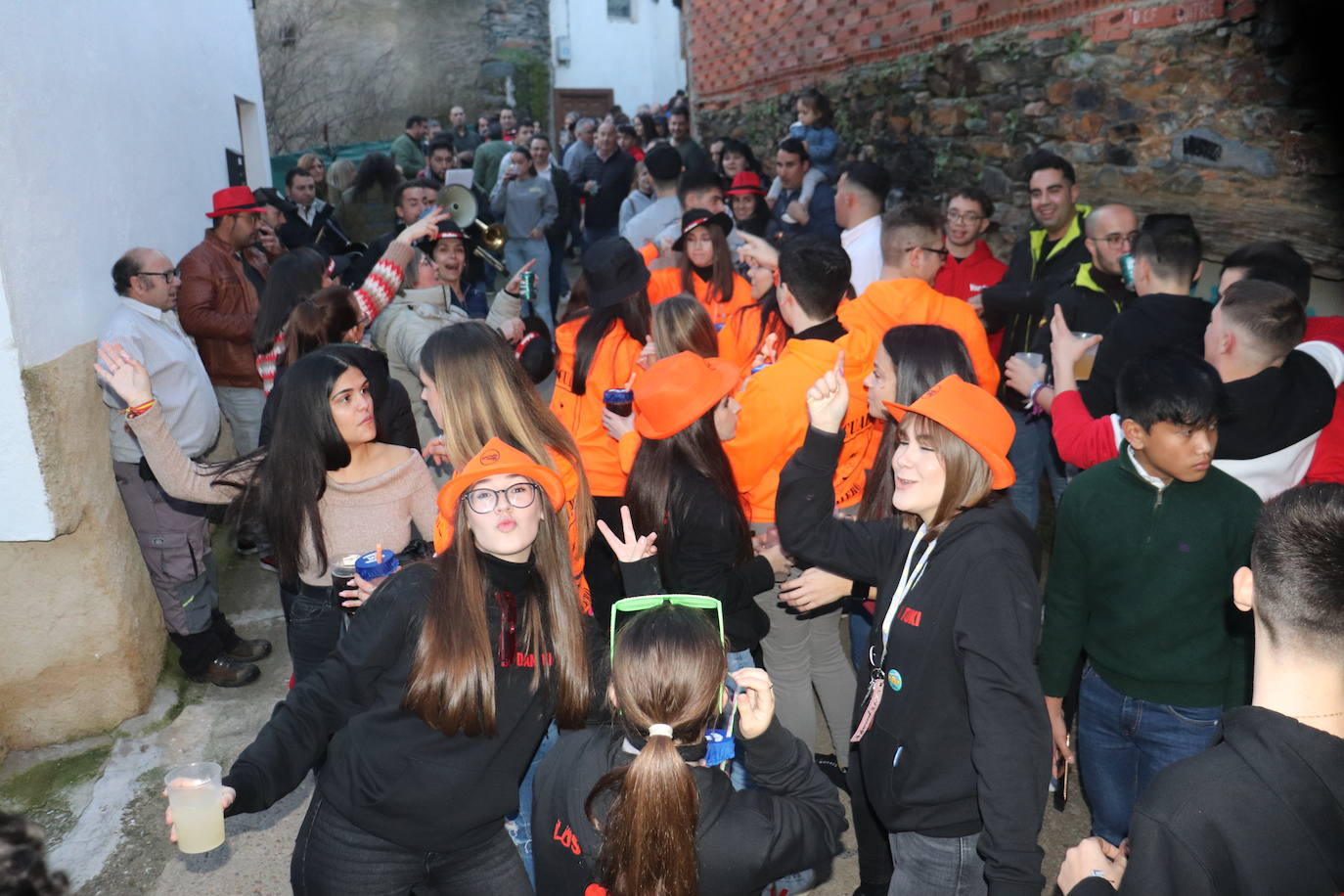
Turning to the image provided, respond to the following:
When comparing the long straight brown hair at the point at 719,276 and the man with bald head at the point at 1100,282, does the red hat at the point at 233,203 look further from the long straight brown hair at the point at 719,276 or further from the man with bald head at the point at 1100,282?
the man with bald head at the point at 1100,282

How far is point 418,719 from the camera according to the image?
95.9 inches

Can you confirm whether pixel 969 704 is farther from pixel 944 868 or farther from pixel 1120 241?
pixel 1120 241

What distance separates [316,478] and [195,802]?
1.25m

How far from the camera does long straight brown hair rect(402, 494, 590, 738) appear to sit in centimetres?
237

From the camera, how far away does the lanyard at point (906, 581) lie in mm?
2440

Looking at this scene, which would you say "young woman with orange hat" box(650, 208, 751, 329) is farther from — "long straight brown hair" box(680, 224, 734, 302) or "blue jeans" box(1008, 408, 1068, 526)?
"blue jeans" box(1008, 408, 1068, 526)

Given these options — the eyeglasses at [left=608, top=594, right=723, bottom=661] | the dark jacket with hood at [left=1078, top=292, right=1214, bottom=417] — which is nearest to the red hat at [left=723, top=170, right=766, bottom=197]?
the dark jacket with hood at [left=1078, top=292, right=1214, bottom=417]

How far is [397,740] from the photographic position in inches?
95.2

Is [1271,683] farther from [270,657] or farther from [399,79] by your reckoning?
[399,79]

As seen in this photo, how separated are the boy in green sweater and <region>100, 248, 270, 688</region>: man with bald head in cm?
384

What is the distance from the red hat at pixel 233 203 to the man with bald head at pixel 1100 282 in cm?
456

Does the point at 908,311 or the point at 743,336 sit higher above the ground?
the point at 908,311

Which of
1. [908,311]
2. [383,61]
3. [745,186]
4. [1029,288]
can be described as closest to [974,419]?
[908,311]

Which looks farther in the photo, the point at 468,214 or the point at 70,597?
the point at 468,214
